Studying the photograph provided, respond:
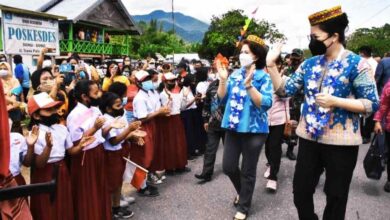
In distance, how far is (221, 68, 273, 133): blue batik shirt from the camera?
12.4ft

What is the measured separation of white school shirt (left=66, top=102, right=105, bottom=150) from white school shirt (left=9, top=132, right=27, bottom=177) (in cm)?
58

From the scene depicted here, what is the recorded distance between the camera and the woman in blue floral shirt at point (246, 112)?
3770 mm

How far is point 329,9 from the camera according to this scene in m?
2.81

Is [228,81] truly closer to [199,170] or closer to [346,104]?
→ [346,104]

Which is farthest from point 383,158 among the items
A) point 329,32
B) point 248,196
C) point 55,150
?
point 55,150

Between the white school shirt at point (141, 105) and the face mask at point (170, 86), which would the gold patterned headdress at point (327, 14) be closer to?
the white school shirt at point (141, 105)

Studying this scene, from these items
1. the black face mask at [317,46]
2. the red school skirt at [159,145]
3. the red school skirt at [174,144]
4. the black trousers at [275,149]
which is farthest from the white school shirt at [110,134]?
the black trousers at [275,149]

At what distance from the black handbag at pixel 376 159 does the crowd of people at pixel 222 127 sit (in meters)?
0.14

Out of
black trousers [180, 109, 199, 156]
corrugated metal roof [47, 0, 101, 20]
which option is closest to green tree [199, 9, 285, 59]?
corrugated metal roof [47, 0, 101, 20]

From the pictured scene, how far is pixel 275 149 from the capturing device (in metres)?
5.01

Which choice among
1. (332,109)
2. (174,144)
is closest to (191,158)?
(174,144)

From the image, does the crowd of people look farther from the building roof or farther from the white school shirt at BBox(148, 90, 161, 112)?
the building roof

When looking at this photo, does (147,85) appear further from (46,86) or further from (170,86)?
(46,86)

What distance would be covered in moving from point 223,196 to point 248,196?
78 centimetres
